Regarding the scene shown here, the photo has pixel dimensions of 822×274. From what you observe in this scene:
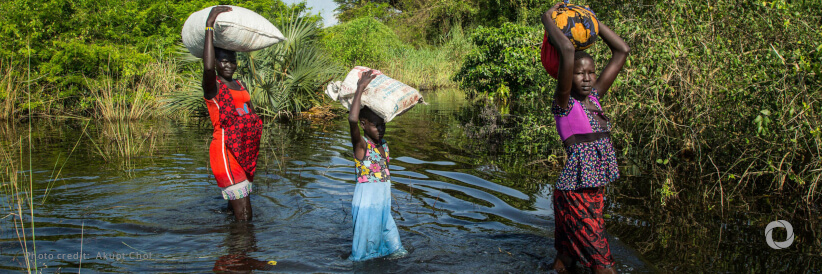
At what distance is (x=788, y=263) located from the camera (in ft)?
13.5

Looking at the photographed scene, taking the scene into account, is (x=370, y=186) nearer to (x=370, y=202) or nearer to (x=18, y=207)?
(x=370, y=202)

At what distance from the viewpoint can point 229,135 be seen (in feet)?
15.8

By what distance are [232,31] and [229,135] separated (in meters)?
0.85

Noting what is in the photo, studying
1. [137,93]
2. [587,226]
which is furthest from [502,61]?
[137,93]

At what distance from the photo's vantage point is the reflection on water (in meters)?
4.27

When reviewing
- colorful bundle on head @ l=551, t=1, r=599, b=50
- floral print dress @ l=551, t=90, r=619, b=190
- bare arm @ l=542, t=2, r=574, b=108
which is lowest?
floral print dress @ l=551, t=90, r=619, b=190

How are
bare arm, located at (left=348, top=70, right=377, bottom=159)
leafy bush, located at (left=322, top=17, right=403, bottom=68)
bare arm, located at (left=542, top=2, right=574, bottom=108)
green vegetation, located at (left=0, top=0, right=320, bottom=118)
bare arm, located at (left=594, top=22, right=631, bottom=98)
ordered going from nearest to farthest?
bare arm, located at (left=542, top=2, right=574, bottom=108) < bare arm, located at (left=348, top=70, right=377, bottom=159) < bare arm, located at (left=594, top=22, right=631, bottom=98) < green vegetation, located at (left=0, top=0, right=320, bottom=118) < leafy bush, located at (left=322, top=17, right=403, bottom=68)

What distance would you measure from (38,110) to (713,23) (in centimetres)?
1337

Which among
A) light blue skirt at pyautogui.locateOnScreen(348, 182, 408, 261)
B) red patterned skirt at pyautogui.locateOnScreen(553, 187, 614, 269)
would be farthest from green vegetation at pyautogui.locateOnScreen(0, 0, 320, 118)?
red patterned skirt at pyautogui.locateOnScreen(553, 187, 614, 269)

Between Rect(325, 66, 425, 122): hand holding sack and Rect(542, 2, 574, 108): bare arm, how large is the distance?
1.03 metres

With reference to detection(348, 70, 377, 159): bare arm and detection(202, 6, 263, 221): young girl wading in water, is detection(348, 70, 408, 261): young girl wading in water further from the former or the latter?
detection(202, 6, 263, 221): young girl wading in water

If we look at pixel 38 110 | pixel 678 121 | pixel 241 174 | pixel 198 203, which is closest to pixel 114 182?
pixel 198 203

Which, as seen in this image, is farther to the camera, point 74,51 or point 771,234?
point 74,51

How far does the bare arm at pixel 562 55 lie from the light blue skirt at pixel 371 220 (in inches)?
52.7
